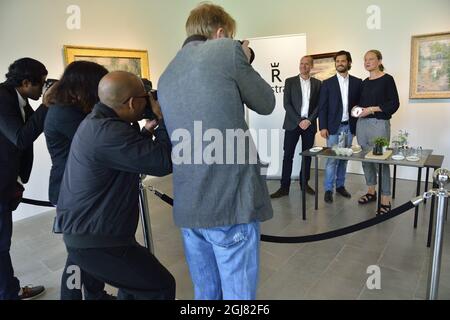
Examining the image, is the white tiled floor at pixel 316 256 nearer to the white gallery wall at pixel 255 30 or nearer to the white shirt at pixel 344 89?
the white shirt at pixel 344 89

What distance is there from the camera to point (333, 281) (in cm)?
234

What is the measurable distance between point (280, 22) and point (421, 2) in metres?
2.02

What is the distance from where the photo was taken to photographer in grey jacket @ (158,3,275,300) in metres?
1.11

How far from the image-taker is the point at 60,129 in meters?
1.60

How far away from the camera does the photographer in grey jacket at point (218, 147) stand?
111cm

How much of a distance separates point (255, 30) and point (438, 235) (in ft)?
16.1

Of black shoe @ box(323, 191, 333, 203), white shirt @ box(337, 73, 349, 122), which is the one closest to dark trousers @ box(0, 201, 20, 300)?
black shoe @ box(323, 191, 333, 203)

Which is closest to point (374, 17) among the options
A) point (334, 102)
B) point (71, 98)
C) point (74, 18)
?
point (334, 102)

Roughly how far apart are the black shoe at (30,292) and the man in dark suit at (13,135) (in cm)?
28

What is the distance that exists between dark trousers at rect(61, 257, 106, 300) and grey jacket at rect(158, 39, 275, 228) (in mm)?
825

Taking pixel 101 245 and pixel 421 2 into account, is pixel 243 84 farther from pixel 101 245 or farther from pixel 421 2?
pixel 421 2

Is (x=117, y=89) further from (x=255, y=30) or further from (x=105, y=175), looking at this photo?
(x=255, y=30)

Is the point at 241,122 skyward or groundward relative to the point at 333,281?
skyward
